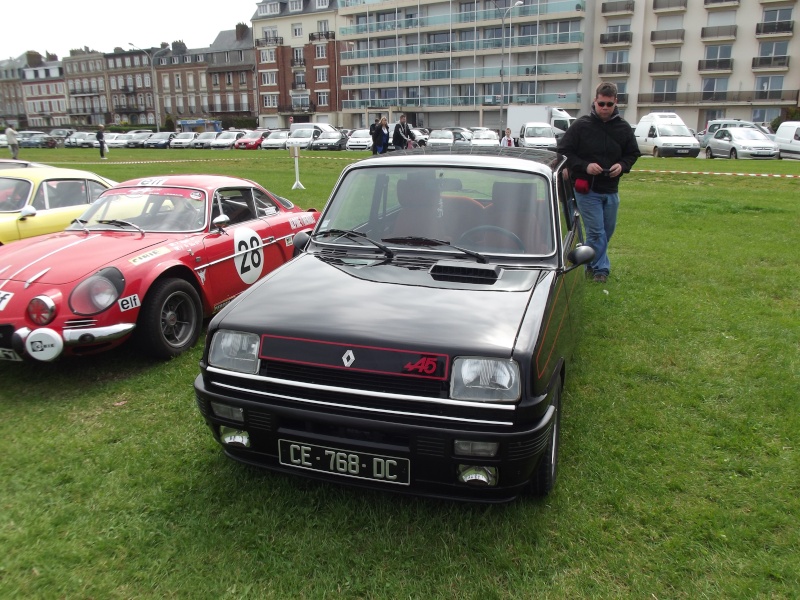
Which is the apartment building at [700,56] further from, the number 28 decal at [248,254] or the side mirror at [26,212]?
the side mirror at [26,212]

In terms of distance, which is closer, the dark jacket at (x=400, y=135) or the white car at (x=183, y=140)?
the dark jacket at (x=400, y=135)

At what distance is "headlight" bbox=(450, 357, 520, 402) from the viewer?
2.58m

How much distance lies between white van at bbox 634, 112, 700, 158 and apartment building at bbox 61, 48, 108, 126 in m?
90.9

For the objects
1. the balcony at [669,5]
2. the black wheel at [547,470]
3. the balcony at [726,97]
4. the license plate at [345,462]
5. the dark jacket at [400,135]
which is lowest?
the black wheel at [547,470]

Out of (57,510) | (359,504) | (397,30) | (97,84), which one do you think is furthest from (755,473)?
(97,84)

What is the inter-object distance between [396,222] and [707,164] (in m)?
21.3

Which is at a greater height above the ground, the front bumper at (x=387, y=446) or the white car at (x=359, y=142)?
the white car at (x=359, y=142)

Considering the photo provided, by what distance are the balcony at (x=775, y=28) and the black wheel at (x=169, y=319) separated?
188 ft

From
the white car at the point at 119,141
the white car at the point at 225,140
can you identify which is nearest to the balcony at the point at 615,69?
the white car at the point at 225,140

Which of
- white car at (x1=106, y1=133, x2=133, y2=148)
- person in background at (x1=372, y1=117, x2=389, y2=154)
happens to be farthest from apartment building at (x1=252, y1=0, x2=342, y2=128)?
person in background at (x1=372, y1=117, x2=389, y2=154)

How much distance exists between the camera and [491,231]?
366 cm

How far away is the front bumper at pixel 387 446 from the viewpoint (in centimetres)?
258

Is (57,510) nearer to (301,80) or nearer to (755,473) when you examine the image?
(755,473)

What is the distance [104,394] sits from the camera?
4.39 metres
